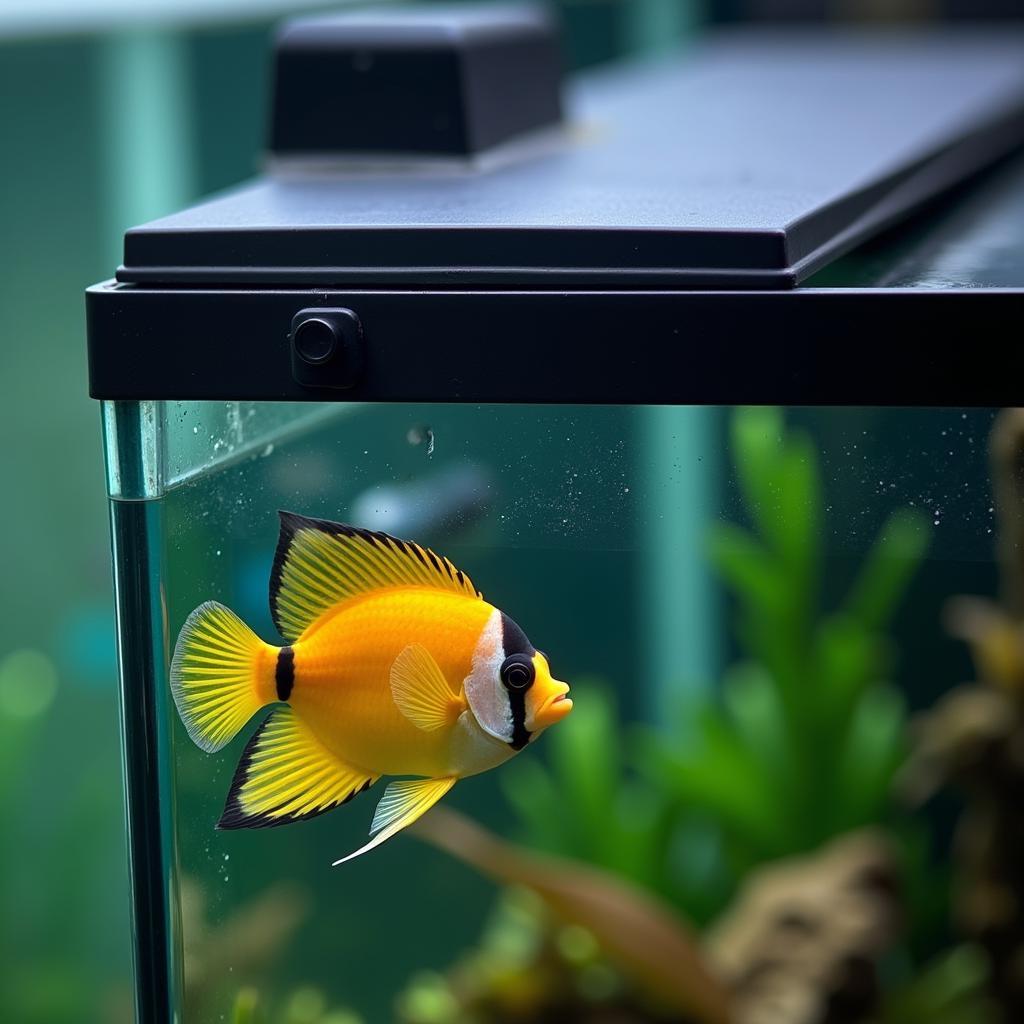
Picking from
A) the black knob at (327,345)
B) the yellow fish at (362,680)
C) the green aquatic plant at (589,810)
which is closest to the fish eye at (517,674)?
the yellow fish at (362,680)

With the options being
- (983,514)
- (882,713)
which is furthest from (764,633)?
(983,514)

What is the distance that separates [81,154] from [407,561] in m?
1.18

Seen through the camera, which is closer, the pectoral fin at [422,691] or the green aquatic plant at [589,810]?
the pectoral fin at [422,691]

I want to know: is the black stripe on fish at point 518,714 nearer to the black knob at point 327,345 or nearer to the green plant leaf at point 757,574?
the black knob at point 327,345

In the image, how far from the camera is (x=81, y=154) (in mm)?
1491

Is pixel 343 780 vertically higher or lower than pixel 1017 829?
higher

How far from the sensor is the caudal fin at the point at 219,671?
1.49 ft

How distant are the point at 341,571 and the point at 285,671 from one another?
4 centimetres

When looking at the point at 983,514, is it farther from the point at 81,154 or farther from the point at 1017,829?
the point at 81,154

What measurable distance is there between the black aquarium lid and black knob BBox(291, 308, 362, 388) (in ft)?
0.07

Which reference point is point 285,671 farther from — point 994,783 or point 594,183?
point 994,783

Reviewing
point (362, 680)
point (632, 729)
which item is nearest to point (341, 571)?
point (362, 680)

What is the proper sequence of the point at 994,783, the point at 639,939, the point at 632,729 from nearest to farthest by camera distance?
the point at 639,939
the point at 994,783
the point at 632,729

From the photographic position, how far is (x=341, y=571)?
455 millimetres
